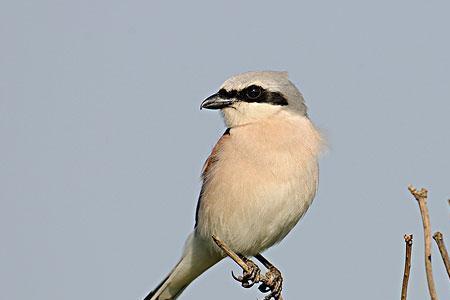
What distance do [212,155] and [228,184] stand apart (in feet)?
1.22

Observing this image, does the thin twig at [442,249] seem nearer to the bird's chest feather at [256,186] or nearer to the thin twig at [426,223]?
the thin twig at [426,223]

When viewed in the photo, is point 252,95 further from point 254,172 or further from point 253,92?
point 254,172

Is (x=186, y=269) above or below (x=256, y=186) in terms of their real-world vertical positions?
below

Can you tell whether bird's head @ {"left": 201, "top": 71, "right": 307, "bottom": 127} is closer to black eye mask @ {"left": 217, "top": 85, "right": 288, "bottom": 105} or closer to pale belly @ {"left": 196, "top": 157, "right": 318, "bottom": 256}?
black eye mask @ {"left": 217, "top": 85, "right": 288, "bottom": 105}

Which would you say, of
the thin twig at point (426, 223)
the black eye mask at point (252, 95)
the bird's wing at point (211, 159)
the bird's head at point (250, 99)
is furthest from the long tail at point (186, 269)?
the thin twig at point (426, 223)

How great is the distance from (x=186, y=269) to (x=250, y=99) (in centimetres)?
125

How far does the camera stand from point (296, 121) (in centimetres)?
483

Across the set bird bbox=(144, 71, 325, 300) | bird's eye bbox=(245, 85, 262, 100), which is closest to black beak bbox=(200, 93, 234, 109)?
bird bbox=(144, 71, 325, 300)

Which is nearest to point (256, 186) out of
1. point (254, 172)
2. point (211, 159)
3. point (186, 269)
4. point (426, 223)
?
point (254, 172)

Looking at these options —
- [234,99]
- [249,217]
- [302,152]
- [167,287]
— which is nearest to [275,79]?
[234,99]

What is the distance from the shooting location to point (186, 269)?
5.11 metres

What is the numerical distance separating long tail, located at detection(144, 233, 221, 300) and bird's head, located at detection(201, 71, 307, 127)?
0.88m

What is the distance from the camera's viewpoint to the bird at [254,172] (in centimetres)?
447

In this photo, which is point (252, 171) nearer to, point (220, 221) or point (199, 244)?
point (220, 221)
